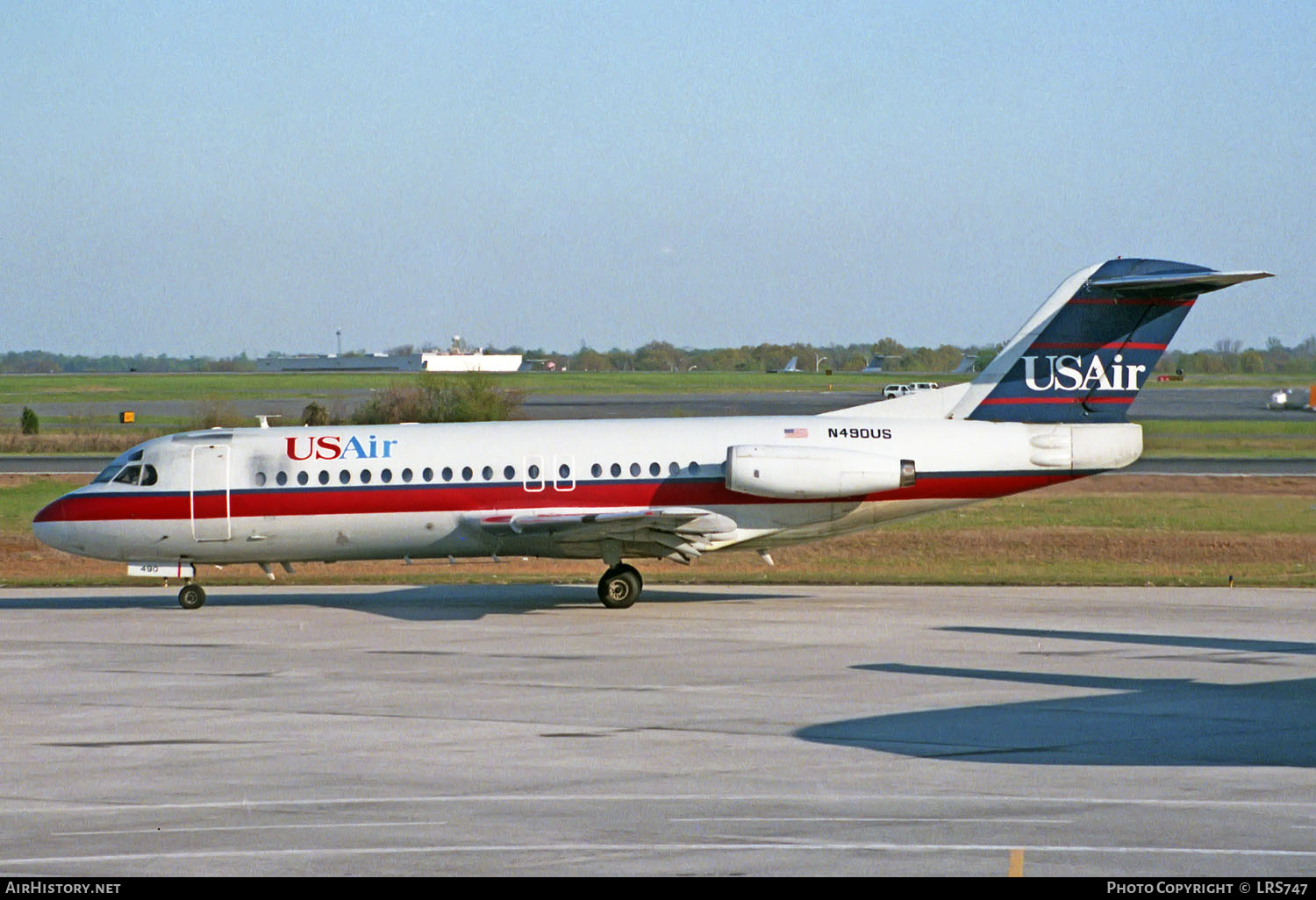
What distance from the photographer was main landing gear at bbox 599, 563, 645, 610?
25.2 metres

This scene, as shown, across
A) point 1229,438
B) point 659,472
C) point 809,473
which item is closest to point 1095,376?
point 809,473

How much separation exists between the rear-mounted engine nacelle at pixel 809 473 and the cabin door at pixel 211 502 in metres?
8.62

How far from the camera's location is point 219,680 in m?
18.5

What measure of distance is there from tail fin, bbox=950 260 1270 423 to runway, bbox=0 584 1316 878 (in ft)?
10.8

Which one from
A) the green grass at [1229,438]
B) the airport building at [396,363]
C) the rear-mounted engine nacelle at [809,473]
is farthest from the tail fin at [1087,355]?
the airport building at [396,363]

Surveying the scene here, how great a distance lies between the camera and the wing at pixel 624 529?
2420cm

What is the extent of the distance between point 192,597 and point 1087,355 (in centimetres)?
1583

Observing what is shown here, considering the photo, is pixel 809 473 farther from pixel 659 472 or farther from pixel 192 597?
pixel 192 597

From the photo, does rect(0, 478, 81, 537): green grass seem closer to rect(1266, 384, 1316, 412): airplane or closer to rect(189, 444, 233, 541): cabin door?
rect(189, 444, 233, 541): cabin door

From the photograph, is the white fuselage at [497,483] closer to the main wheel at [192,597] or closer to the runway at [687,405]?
the main wheel at [192,597]

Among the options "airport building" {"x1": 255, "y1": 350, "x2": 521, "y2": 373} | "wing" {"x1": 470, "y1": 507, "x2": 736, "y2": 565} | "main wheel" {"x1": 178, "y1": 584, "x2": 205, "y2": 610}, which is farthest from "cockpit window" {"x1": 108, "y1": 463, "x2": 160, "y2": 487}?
"airport building" {"x1": 255, "y1": 350, "x2": 521, "y2": 373}

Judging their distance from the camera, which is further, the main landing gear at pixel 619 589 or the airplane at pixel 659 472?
the main landing gear at pixel 619 589
